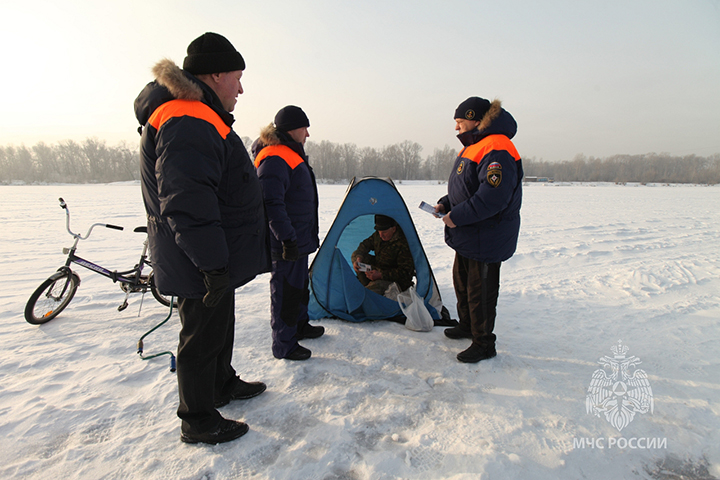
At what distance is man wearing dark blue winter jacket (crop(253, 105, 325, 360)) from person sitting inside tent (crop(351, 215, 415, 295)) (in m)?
1.21

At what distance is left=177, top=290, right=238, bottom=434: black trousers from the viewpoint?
1804mm

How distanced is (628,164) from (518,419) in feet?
353

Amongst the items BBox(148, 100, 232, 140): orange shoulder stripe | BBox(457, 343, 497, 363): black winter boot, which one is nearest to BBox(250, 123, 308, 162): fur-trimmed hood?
BBox(148, 100, 232, 140): orange shoulder stripe

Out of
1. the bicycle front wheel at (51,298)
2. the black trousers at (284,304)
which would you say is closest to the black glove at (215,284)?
the black trousers at (284,304)

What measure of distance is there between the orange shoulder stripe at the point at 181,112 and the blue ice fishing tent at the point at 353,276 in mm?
1987

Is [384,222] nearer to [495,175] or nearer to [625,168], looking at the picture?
[495,175]

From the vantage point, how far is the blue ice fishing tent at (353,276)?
140 inches

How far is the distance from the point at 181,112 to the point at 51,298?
3195 mm

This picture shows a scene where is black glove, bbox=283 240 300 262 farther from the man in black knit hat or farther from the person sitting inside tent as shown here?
the person sitting inside tent

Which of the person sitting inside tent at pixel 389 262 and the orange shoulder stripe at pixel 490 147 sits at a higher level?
the orange shoulder stripe at pixel 490 147

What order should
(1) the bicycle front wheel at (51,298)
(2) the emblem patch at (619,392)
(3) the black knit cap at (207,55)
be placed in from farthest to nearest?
1. (1) the bicycle front wheel at (51,298)
2. (2) the emblem patch at (619,392)
3. (3) the black knit cap at (207,55)

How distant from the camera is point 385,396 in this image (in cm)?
237

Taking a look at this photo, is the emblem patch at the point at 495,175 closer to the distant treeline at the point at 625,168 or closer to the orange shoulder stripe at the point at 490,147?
the orange shoulder stripe at the point at 490,147

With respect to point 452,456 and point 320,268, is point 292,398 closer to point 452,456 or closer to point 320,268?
point 452,456
